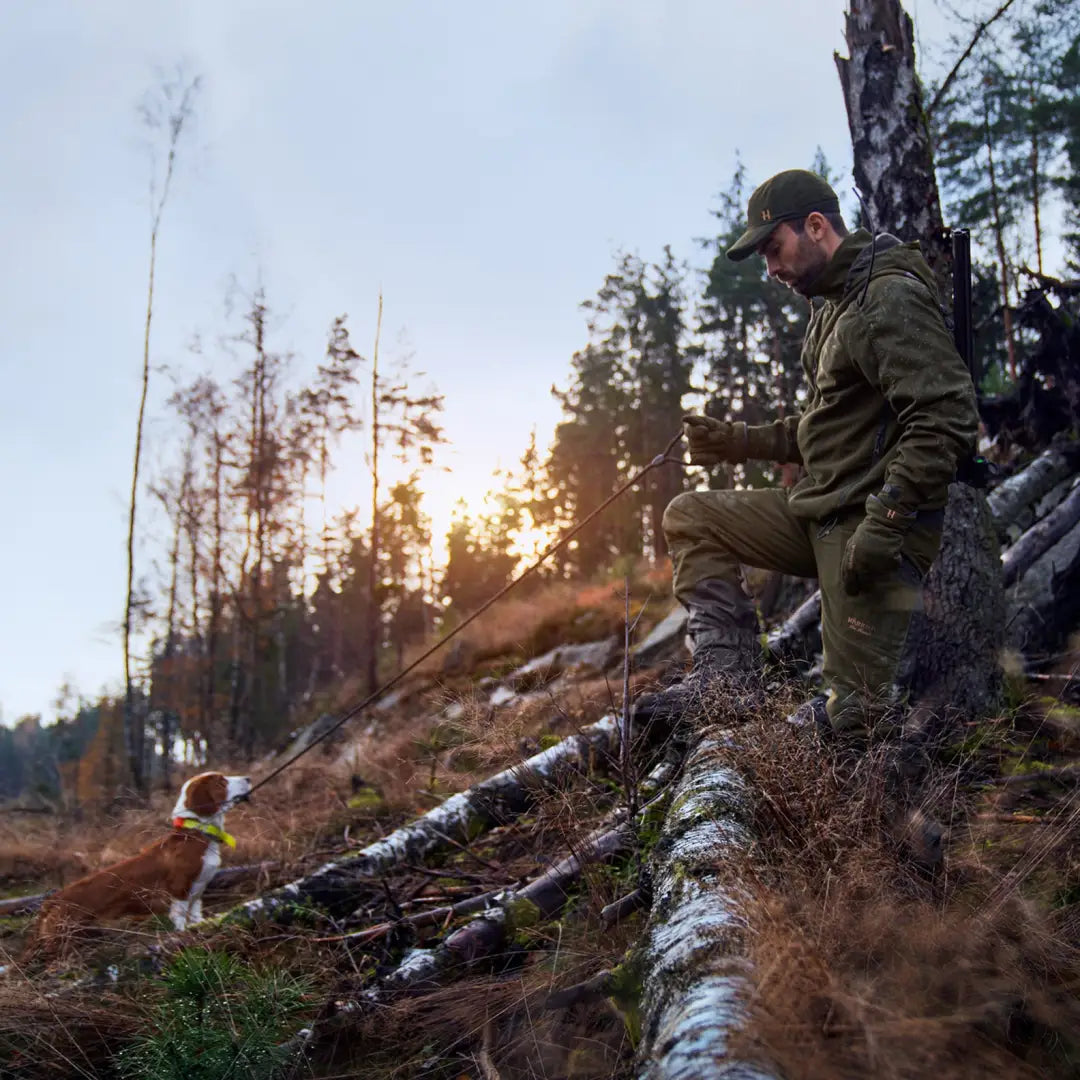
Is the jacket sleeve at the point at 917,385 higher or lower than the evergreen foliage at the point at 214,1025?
higher

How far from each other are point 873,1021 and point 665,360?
32697 millimetres

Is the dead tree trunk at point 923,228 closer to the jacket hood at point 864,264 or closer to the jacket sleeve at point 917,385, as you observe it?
the jacket hood at point 864,264

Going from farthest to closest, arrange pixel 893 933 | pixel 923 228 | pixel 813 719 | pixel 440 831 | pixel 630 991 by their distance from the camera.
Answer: pixel 923 228
pixel 440 831
pixel 813 719
pixel 630 991
pixel 893 933

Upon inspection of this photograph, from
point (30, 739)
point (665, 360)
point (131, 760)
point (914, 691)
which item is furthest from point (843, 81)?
point (30, 739)

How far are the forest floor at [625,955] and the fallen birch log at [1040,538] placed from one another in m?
2.89

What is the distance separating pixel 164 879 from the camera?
4.58 meters

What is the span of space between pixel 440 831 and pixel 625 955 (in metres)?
2.30

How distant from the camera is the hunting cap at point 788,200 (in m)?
3.38

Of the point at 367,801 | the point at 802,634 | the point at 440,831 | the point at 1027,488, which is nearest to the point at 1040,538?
the point at 1027,488

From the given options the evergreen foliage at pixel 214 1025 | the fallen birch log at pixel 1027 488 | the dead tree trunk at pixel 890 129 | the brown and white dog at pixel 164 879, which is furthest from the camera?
the fallen birch log at pixel 1027 488

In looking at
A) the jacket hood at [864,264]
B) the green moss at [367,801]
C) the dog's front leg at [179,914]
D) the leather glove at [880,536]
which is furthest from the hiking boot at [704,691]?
the green moss at [367,801]

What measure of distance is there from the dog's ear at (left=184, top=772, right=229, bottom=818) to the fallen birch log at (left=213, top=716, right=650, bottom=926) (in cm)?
119

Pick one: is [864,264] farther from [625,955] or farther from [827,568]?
[625,955]

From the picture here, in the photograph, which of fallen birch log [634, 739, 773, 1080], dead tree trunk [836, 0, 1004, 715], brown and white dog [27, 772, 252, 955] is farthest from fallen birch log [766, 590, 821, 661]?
brown and white dog [27, 772, 252, 955]
